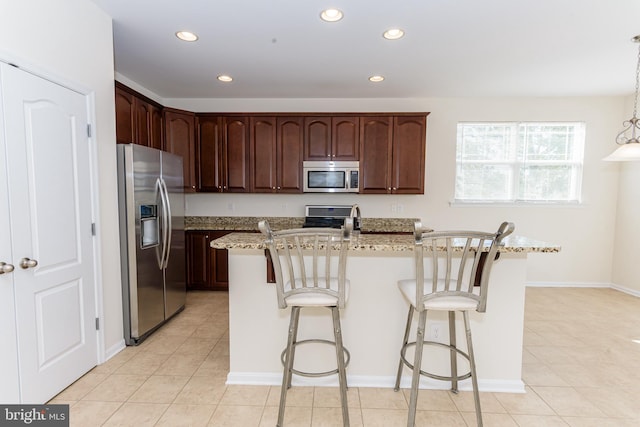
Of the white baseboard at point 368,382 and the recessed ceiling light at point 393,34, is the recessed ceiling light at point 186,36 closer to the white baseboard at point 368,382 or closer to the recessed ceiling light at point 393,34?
the recessed ceiling light at point 393,34

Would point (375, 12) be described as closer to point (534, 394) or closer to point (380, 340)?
point (380, 340)

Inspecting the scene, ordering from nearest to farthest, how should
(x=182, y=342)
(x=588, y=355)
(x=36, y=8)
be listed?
(x=36, y=8) → (x=588, y=355) → (x=182, y=342)

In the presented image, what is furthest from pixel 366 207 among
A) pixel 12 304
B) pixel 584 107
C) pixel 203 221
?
pixel 12 304

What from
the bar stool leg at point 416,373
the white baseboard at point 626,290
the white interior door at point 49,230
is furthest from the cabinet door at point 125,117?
the white baseboard at point 626,290

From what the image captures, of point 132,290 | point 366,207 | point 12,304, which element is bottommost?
point 132,290

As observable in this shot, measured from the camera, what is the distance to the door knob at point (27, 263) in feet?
5.70

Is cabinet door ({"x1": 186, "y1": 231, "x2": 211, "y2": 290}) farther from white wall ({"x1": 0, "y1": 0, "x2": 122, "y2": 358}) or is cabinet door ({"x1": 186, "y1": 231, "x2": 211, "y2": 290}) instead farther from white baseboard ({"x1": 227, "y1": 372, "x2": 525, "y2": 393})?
white baseboard ({"x1": 227, "y1": 372, "x2": 525, "y2": 393})

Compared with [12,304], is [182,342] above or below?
below

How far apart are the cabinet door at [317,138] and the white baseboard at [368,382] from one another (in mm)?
2755

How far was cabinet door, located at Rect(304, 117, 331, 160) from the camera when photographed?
4145 millimetres

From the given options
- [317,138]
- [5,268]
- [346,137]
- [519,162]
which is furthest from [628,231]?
[5,268]

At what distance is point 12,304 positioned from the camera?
1.70m

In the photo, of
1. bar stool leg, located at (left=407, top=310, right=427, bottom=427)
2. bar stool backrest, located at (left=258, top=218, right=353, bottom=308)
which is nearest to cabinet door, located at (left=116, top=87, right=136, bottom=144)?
bar stool backrest, located at (left=258, top=218, right=353, bottom=308)

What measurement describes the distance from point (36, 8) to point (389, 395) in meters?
3.20
